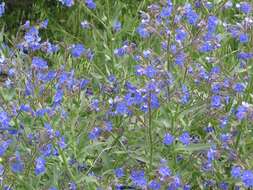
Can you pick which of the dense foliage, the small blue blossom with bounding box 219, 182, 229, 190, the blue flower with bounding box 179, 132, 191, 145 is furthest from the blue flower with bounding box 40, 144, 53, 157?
the small blue blossom with bounding box 219, 182, 229, 190

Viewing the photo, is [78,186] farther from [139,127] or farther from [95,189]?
[139,127]

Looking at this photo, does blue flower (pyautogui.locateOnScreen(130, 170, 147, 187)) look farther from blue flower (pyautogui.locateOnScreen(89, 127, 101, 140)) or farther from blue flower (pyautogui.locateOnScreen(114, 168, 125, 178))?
blue flower (pyautogui.locateOnScreen(89, 127, 101, 140))

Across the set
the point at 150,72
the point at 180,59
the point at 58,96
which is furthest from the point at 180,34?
the point at 58,96

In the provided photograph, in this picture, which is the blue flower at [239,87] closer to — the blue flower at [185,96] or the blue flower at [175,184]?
the blue flower at [185,96]

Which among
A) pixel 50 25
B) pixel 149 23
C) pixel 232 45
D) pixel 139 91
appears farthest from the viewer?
pixel 50 25

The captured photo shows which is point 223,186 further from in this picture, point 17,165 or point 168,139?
point 17,165

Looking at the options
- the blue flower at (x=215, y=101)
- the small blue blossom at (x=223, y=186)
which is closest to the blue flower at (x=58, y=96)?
the blue flower at (x=215, y=101)

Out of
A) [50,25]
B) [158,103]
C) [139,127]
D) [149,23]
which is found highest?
[149,23]

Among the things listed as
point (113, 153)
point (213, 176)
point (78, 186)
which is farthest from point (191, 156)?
point (78, 186)

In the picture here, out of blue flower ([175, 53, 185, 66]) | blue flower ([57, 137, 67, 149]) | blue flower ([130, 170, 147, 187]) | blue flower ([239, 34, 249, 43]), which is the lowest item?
blue flower ([130, 170, 147, 187])
